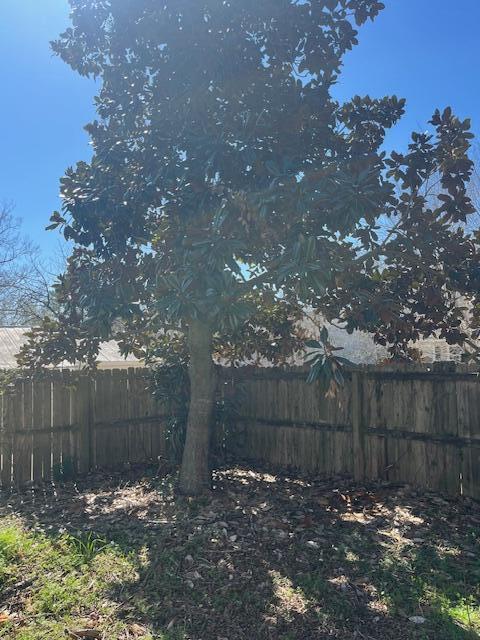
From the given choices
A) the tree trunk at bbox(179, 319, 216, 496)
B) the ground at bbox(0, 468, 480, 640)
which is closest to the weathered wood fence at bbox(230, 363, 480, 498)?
the ground at bbox(0, 468, 480, 640)

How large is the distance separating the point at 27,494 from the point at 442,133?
670 centimetres

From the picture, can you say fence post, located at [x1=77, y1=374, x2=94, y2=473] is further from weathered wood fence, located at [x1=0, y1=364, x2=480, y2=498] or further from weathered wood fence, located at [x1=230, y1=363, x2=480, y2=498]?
weathered wood fence, located at [x1=230, y1=363, x2=480, y2=498]

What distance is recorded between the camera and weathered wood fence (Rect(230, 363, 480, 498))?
21.4ft

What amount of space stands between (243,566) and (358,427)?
10.6 feet

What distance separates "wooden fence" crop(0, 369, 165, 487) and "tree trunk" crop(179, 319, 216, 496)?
73.7 inches

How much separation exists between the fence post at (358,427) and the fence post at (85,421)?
3.77m

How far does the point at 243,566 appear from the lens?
15.4ft


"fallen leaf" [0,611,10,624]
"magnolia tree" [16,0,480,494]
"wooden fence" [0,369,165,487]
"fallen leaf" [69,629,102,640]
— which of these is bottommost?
"fallen leaf" [69,629,102,640]

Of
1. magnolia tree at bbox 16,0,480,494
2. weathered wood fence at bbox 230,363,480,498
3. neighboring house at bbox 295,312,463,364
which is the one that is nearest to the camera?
magnolia tree at bbox 16,0,480,494

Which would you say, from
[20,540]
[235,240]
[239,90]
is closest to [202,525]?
[20,540]

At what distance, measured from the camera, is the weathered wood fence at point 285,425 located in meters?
6.64

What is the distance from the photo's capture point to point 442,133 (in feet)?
21.7

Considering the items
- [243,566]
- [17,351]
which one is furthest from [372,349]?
[243,566]

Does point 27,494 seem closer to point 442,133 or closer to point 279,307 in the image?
point 279,307
